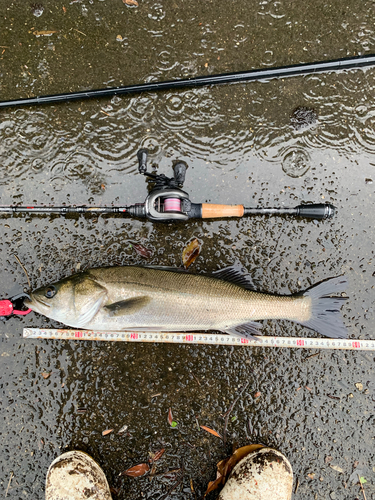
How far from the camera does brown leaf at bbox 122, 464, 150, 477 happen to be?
289cm

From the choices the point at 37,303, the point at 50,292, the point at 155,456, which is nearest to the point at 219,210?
the point at 50,292

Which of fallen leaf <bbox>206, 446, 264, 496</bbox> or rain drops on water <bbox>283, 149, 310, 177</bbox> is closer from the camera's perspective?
fallen leaf <bbox>206, 446, 264, 496</bbox>

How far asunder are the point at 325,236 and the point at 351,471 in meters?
2.34

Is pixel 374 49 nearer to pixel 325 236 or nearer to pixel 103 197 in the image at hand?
pixel 325 236

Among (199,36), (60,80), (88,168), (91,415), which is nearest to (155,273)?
(88,168)

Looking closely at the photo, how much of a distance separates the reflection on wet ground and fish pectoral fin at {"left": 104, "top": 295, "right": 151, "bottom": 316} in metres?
0.61

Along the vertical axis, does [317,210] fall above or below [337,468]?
above

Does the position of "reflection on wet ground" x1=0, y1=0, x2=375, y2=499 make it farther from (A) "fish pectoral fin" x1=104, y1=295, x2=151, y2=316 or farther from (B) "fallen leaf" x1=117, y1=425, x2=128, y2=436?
(A) "fish pectoral fin" x1=104, y1=295, x2=151, y2=316

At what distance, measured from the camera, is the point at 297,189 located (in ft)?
9.93

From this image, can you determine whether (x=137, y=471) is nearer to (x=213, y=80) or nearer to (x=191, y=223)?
(x=191, y=223)

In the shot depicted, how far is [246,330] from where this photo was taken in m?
2.67

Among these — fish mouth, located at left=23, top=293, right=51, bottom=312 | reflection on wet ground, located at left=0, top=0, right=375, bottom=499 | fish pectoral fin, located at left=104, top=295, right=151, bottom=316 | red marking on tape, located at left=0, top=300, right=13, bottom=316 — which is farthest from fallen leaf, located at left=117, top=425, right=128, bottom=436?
red marking on tape, located at left=0, top=300, right=13, bottom=316

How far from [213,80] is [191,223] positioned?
55.8 inches

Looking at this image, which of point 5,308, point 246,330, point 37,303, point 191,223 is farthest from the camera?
point 191,223
